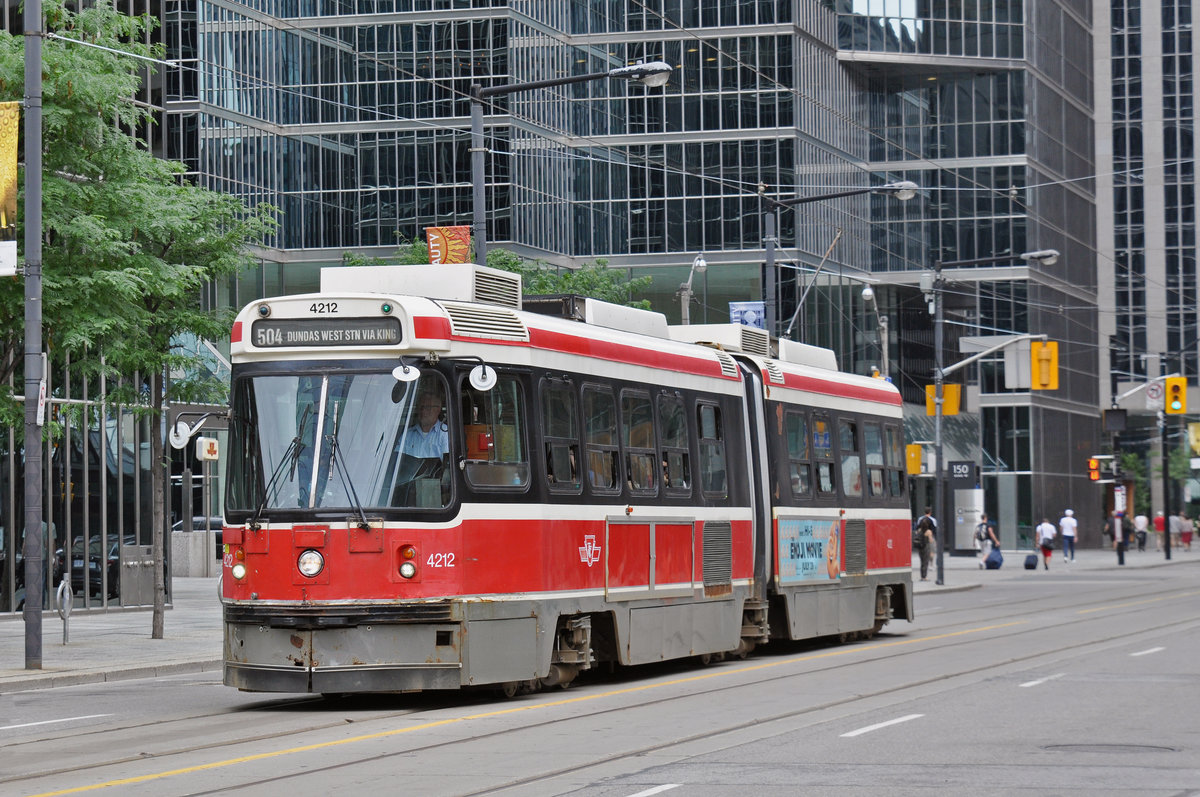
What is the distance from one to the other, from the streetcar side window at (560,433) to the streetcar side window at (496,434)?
0.36 meters

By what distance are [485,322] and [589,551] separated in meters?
2.40

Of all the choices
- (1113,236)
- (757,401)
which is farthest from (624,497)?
(1113,236)

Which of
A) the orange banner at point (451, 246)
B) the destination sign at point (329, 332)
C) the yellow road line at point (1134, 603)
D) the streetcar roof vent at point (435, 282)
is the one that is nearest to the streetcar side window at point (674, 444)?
the streetcar roof vent at point (435, 282)

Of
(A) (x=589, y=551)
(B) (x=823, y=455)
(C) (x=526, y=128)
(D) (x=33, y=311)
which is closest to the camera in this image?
(A) (x=589, y=551)

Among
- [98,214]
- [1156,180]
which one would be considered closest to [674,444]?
[98,214]

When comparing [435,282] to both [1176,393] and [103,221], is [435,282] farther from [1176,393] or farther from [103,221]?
[1176,393]

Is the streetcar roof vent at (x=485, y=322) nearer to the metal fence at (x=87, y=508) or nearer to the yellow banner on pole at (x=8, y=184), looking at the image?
the yellow banner on pole at (x=8, y=184)

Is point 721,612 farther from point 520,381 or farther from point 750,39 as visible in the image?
point 750,39

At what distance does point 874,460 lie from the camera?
944 inches

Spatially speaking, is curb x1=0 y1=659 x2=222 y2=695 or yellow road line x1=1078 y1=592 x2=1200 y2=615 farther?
yellow road line x1=1078 y1=592 x2=1200 y2=615

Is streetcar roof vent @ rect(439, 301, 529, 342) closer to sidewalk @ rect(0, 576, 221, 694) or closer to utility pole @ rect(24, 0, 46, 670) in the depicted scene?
utility pole @ rect(24, 0, 46, 670)

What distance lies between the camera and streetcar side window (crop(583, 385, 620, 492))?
16.9 meters

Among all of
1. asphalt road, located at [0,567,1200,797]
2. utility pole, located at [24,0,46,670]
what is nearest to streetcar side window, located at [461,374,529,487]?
asphalt road, located at [0,567,1200,797]

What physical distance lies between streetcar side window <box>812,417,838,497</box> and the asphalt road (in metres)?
2.18
